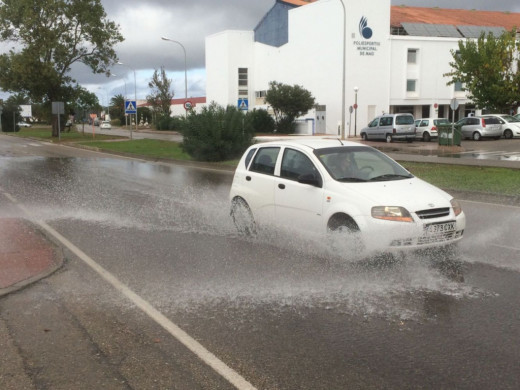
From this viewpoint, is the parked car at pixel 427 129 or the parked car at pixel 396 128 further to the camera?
the parked car at pixel 427 129

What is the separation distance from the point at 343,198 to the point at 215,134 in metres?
16.9

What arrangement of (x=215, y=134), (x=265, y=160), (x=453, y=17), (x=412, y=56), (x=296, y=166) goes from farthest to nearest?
(x=453, y=17) < (x=412, y=56) < (x=215, y=134) < (x=265, y=160) < (x=296, y=166)

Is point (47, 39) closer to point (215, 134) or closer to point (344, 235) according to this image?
point (215, 134)

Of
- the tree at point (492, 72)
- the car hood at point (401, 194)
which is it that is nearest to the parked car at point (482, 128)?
the tree at point (492, 72)

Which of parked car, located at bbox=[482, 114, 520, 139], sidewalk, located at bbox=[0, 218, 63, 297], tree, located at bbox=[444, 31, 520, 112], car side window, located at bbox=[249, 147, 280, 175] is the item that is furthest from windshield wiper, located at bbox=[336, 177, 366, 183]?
tree, located at bbox=[444, 31, 520, 112]

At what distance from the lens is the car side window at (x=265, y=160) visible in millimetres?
8039

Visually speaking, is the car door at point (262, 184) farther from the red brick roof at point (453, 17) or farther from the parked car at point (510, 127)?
the red brick roof at point (453, 17)

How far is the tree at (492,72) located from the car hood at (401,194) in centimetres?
3885

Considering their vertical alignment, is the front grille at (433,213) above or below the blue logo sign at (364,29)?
below

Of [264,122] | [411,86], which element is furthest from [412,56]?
[264,122]

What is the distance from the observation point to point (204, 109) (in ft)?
78.5

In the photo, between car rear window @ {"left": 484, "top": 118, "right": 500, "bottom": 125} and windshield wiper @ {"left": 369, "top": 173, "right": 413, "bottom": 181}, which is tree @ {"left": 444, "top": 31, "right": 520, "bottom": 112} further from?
windshield wiper @ {"left": 369, "top": 173, "right": 413, "bottom": 181}

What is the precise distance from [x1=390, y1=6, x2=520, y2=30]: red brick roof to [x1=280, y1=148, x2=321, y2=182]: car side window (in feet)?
173

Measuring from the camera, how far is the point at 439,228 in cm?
638
